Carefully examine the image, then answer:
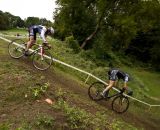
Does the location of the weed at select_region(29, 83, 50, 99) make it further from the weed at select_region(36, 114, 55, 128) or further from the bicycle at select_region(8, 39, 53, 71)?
the bicycle at select_region(8, 39, 53, 71)

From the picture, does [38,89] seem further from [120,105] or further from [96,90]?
[120,105]

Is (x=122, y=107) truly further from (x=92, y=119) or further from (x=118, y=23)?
(x=118, y=23)

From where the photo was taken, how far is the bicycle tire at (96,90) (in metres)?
21.5

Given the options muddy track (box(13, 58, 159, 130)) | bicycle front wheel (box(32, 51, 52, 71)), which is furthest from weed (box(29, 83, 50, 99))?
bicycle front wheel (box(32, 51, 52, 71))

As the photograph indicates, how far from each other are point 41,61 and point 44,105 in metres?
5.11

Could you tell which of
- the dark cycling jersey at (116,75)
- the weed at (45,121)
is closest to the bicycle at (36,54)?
the dark cycling jersey at (116,75)

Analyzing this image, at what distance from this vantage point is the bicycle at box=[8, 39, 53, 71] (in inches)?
831

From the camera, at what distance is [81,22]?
53.8 metres

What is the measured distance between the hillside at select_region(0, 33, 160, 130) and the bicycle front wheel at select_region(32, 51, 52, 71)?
0.30 metres

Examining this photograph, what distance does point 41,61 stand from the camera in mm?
21172

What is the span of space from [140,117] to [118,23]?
28.4 metres

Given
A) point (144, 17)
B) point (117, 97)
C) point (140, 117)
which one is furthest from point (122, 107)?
point (144, 17)

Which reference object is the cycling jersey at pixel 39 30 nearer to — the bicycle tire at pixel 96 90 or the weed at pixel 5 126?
the bicycle tire at pixel 96 90

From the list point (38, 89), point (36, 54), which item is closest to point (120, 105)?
point (36, 54)
